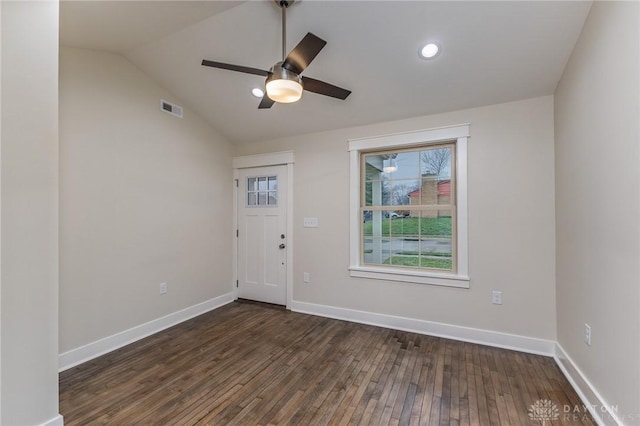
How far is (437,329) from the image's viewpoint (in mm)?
3043

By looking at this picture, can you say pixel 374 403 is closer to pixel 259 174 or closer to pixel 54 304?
pixel 54 304

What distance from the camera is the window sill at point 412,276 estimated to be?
9.70 ft

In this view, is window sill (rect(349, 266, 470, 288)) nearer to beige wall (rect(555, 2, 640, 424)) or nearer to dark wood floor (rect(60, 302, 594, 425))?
dark wood floor (rect(60, 302, 594, 425))

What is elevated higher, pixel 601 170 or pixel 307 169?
pixel 307 169

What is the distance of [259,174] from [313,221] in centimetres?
115

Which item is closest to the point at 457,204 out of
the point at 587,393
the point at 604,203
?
the point at 604,203

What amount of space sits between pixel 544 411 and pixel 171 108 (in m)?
4.43

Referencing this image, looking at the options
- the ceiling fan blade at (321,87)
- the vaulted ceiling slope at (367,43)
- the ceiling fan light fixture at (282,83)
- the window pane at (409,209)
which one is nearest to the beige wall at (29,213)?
the vaulted ceiling slope at (367,43)

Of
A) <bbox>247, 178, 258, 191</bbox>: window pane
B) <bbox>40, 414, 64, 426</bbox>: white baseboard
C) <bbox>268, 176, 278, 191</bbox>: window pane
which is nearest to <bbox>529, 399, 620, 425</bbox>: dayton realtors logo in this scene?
<bbox>40, 414, 64, 426</bbox>: white baseboard

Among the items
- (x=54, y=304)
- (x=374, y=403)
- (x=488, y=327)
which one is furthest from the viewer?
(x=488, y=327)

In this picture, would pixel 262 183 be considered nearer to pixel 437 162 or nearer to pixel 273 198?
pixel 273 198

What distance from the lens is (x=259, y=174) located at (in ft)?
13.7

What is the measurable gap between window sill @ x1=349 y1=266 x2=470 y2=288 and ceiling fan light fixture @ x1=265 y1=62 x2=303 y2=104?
7.36 ft

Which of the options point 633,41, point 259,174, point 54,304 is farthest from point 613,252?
point 259,174
